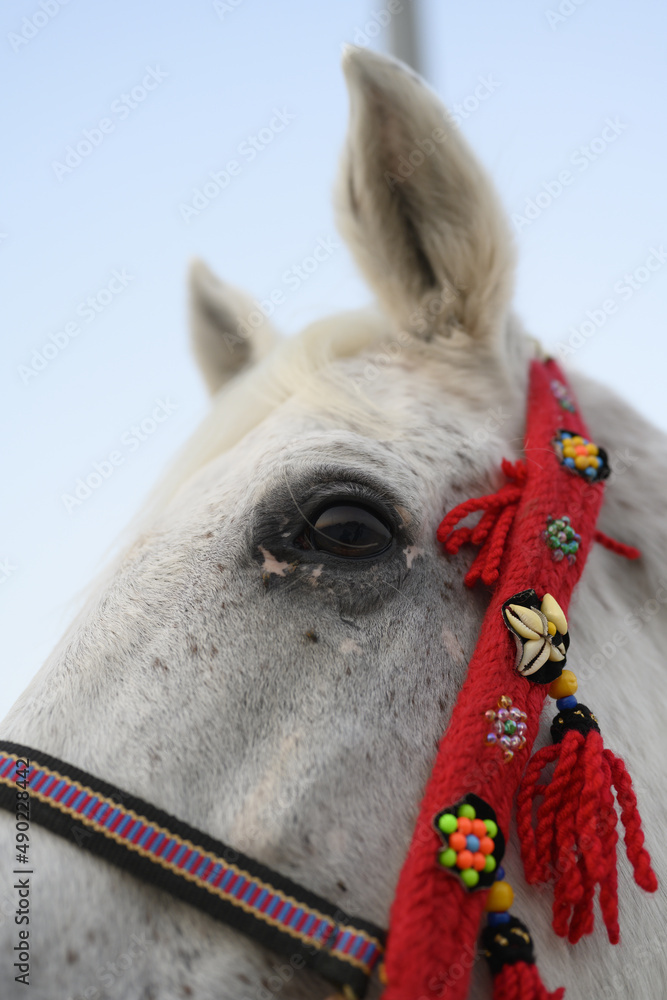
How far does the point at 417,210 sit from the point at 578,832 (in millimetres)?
1341

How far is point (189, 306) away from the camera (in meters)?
2.22

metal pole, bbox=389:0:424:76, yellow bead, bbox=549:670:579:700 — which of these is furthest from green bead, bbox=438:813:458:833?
metal pole, bbox=389:0:424:76

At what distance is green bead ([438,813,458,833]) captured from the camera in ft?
3.17

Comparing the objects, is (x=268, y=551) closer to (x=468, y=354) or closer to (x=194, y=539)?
(x=194, y=539)

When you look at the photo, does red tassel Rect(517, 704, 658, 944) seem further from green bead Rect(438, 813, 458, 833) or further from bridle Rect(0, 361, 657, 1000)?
green bead Rect(438, 813, 458, 833)

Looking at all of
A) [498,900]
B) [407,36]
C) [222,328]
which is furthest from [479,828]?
[407,36]

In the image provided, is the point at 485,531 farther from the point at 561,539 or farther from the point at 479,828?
the point at 479,828

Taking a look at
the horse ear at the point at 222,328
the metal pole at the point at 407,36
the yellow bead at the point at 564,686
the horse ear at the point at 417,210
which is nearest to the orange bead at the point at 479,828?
the yellow bead at the point at 564,686

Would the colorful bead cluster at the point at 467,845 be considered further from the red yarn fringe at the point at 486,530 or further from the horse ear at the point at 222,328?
the horse ear at the point at 222,328

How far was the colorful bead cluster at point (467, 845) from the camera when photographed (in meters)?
0.96

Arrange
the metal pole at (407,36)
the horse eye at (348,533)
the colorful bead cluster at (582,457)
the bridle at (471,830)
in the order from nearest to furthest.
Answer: the bridle at (471,830)
the horse eye at (348,533)
the colorful bead cluster at (582,457)
the metal pole at (407,36)

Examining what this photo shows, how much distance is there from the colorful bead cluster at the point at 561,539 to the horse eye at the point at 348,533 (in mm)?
317

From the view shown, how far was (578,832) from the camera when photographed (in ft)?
3.48

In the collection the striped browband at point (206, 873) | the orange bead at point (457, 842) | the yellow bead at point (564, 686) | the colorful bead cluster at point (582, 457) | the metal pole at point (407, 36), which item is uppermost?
the metal pole at point (407, 36)
